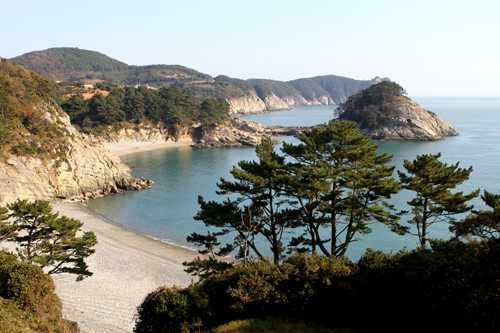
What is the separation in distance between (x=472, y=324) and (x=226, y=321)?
6716mm

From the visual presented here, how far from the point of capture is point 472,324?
8.28 metres

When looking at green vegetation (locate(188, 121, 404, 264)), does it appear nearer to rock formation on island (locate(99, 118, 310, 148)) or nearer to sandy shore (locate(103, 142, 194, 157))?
sandy shore (locate(103, 142, 194, 157))

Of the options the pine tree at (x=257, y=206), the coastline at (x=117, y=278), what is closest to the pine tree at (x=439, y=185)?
the pine tree at (x=257, y=206)

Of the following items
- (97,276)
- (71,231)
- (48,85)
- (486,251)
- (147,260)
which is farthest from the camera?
(48,85)

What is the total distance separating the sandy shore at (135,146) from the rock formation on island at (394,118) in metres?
43.4

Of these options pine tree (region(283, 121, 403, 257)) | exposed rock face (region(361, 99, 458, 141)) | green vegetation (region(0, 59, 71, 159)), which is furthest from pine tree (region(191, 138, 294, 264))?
exposed rock face (region(361, 99, 458, 141))

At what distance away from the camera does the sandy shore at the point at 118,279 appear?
49.3ft

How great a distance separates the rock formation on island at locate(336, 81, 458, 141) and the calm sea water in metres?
5.30

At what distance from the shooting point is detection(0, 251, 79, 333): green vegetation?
959 cm

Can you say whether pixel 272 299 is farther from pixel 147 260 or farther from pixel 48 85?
pixel 48 85

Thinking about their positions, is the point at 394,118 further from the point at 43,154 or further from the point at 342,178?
the point at 342,178

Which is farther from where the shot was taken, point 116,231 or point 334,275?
point 116,231

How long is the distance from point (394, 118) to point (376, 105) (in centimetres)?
593

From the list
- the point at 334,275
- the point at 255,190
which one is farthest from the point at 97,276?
the point at 334,275
